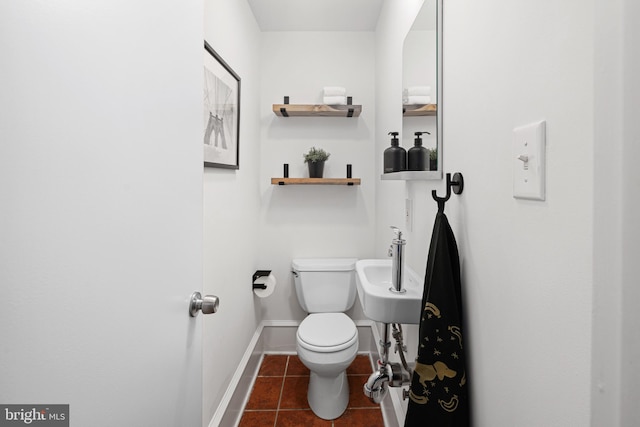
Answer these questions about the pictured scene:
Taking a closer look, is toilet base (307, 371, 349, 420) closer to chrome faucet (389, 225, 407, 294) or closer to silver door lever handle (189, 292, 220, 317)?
chrome faucet (389, 225, 407, 294)

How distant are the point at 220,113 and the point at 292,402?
1675 mm

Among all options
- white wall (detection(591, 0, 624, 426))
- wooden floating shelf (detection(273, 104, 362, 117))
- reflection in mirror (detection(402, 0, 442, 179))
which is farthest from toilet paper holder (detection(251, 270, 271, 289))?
white wall (detection(591, 0, 624, 426))

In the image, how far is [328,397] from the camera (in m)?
1.81

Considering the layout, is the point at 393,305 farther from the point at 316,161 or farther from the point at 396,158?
the point at 316,161

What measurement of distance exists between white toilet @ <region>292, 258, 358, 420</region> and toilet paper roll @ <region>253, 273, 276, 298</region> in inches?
7.5

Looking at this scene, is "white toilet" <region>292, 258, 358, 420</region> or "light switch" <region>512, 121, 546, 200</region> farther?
"white toilet" <region>292, 258, 358, 420</region>

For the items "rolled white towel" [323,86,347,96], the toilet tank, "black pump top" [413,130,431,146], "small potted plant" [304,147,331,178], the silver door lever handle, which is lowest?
the toilet tank

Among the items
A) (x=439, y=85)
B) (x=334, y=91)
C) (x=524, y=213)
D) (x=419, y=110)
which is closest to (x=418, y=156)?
(x=419, y=110)

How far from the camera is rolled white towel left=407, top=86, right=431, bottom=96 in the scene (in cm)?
114

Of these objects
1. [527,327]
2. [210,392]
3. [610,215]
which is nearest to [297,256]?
[210,392]

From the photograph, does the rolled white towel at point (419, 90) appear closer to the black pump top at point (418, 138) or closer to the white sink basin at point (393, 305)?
the black pump top at point (418, 138)

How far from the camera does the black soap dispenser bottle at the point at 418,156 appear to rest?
1.19 metres

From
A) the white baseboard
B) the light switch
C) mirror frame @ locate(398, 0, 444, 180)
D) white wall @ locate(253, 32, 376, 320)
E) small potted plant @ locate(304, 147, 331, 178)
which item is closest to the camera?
the light switch

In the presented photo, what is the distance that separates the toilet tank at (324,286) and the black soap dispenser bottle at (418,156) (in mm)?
1199
